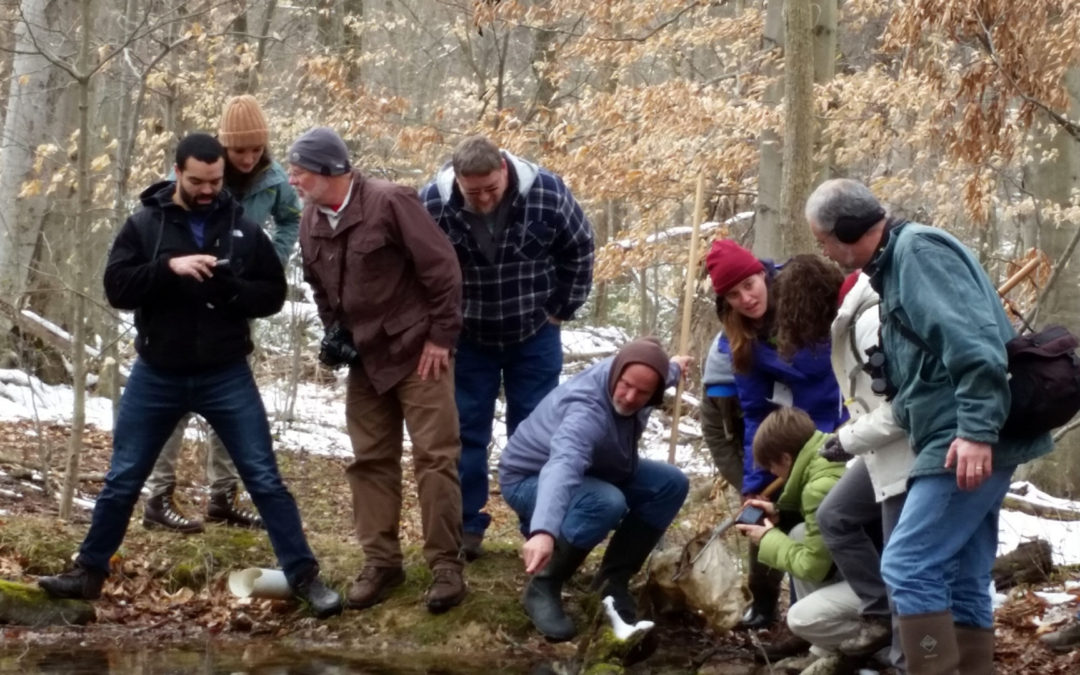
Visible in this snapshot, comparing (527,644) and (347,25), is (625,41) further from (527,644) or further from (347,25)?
(527,644)

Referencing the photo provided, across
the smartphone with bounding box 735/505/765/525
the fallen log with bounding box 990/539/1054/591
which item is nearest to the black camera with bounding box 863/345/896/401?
the smartphone with bounding box 735/505/765/525

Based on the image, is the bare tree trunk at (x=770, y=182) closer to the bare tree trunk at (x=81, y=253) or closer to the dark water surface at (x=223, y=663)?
the dark water surface at (x=223, y=663)

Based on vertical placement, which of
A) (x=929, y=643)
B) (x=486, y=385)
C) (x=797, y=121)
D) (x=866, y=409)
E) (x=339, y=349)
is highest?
(x=797, y=121)

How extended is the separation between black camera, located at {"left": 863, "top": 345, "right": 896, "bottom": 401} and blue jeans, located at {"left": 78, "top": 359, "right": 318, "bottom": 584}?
8.70 feet

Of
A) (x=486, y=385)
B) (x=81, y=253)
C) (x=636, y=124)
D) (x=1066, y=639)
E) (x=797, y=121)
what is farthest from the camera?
(x=636, y=124)

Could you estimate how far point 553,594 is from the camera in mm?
5613

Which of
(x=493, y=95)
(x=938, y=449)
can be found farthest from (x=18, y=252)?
(x=938, y=449)

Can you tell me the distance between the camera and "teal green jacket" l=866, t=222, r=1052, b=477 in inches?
154

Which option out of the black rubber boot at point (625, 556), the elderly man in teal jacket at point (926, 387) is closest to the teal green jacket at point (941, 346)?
the elderly man in teal jacket at point (926, 387)

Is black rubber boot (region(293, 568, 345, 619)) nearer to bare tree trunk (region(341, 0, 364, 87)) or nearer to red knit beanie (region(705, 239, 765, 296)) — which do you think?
red knit beanie (region(705, 239, 765, 296))

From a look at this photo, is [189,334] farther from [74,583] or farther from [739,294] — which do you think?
[739,294]

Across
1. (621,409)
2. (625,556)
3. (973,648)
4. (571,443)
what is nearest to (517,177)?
(621,409)

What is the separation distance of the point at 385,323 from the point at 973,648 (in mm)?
2744

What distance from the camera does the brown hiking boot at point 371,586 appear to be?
5.79m
